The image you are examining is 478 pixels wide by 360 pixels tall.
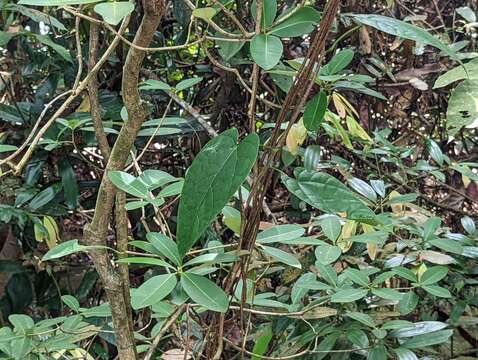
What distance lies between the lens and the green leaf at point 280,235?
543 mm

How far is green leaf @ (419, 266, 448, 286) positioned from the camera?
0.77m

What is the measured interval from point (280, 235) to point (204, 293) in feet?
0.47

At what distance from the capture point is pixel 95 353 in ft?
3.71

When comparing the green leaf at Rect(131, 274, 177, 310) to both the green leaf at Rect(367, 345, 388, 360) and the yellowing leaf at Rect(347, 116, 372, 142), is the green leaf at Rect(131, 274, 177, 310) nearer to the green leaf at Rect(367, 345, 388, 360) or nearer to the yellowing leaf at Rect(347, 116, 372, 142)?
the green leaf at Rect(367, 345, 388, 360)

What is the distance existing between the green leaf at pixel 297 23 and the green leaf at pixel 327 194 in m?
0.13

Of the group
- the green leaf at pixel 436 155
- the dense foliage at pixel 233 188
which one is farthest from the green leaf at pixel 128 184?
the green leaf at pixel 436 155

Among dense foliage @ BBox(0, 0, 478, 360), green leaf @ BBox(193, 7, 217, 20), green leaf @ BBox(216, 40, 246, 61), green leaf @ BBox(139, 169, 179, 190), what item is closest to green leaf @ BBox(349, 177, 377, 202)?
dense foliage @ BBox(0, 0, 478, 360)

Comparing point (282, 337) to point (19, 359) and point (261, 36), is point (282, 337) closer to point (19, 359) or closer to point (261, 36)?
point (19, 359)

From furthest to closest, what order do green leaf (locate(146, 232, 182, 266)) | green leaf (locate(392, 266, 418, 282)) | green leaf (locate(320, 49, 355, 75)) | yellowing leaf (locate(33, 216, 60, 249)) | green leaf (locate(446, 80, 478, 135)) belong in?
1. yellowing leaf (locate(33, 216, 60, 249))
2. green leaf (locate(392, 266, 418, 282))
3. green leaf (locate(320, 49, 355, 75))
4. green leaf (locate(146, 232, 182, 266))
5. green leaf (locate(446, 80, 478, 135))

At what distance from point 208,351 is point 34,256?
0.70 m

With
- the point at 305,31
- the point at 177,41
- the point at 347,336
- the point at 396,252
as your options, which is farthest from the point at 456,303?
the point at 177,41

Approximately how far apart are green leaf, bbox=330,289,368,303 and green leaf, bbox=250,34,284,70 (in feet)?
1.13

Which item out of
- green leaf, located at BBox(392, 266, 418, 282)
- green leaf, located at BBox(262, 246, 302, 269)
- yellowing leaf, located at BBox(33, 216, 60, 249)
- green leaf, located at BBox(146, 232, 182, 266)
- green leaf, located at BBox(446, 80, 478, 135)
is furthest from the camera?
yellowing leaf, located at BBox(33, 216, 60, 249)

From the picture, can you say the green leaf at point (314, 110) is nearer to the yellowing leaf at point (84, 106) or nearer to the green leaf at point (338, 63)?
the green leaf at point (338, 63)
